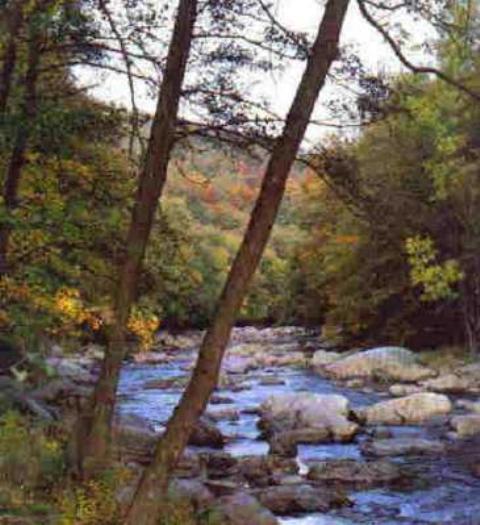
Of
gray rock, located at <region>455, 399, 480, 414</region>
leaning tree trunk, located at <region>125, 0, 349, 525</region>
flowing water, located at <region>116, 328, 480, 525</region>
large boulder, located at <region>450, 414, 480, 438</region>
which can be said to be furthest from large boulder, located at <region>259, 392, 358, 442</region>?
leaning tree trunk, located at <region>125, 0, 349, 525</region>

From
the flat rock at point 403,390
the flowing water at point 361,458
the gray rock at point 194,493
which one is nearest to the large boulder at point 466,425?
the flowing water at point 361,458

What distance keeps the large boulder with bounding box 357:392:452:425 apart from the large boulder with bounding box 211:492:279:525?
31.1 ft

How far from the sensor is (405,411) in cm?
1977

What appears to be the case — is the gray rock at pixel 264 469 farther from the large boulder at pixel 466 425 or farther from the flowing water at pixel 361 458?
the large boulder at pixel 466 425

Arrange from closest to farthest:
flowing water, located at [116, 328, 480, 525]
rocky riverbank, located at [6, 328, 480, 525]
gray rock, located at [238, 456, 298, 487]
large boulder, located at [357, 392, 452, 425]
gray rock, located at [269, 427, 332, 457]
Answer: flowing water, located at [116, 328, 480, 525]
rocky riverbank, located at [6, 328, 480, 525]
gray rock, located at [238, 456, 298, 487]
gray rock, located at [269, 427, 332, 457]
large boulder, located at [357, 392, 452, 425]

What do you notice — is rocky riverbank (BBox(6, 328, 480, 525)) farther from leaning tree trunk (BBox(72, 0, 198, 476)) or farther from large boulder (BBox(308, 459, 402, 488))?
leaning tree trunk (BBox(72, 0, 198, 476))

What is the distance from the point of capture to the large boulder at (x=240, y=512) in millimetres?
9750

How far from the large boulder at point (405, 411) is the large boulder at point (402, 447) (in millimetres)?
2407

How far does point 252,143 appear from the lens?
10.5 m

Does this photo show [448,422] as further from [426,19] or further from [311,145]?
[426,19]

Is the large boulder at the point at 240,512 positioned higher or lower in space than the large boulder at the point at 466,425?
lower

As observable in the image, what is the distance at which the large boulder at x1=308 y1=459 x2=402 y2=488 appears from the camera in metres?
14.1

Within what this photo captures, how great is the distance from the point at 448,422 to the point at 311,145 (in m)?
10.5

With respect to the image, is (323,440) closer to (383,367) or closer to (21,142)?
(21,142)
